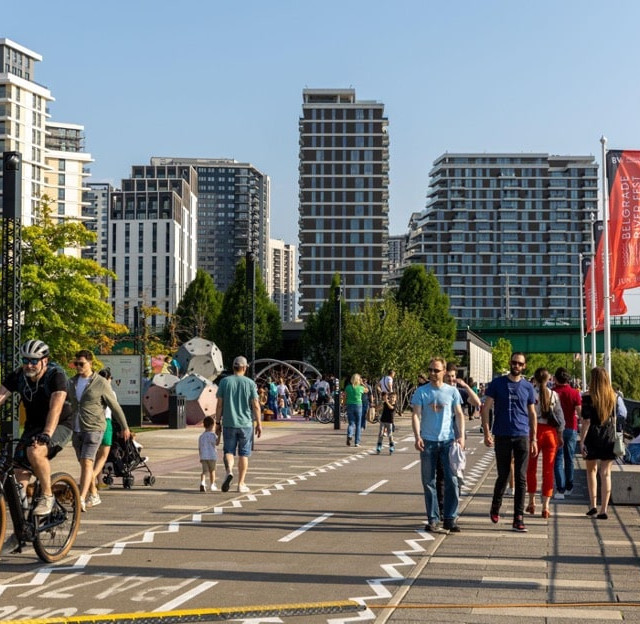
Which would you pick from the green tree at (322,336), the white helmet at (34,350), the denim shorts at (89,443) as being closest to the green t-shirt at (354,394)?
the denim shorts at (89,443)

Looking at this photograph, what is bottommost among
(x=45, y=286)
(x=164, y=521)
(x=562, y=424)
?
(x=164, y=521)

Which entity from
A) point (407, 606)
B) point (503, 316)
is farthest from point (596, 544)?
point (503, 316)

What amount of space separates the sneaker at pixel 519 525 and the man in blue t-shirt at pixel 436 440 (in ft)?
1.98

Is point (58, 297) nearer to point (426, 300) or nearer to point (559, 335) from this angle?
point (426, 300)

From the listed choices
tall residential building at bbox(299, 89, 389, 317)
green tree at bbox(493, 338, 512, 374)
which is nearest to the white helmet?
green tree at bbox(493, 338, 512, 374)

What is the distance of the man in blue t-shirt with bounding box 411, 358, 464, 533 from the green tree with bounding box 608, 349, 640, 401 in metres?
87.2

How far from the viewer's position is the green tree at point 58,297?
37219 mm

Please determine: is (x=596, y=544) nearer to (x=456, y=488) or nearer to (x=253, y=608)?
(x=456, y=488)

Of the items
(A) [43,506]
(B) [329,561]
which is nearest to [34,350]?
(A) [43,506]

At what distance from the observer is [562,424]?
13.4m

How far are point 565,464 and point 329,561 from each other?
7.42m

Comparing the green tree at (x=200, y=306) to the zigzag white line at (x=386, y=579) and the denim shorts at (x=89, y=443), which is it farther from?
the zigzag white line at (x=386, y=579)

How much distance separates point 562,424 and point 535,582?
16.8 feet

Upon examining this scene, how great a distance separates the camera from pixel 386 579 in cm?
861
